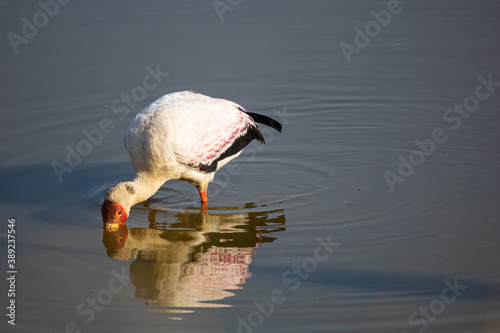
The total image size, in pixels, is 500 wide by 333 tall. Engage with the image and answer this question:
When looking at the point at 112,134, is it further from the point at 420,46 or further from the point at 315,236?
the point at 420,46

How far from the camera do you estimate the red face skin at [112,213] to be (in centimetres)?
742

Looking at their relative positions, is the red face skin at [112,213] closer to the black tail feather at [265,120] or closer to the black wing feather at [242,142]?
the black wing feather at [242,142]

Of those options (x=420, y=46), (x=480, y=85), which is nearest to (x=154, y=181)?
(x=480, y=85)

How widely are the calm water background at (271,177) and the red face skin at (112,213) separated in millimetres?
227

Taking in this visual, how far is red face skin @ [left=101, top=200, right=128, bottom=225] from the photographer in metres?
7.42

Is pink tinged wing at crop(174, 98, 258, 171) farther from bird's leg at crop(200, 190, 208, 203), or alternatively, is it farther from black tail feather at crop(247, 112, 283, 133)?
bird's leg at crop(200, 190, 208, 203)

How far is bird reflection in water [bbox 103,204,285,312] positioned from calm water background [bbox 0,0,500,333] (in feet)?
0.07

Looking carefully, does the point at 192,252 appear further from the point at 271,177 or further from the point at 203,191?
the point at 271,177

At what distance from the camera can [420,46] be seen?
1196 centimetres

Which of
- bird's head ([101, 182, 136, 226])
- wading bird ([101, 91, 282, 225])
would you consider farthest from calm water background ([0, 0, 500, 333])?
wading bird ([101, 91, 282, 225])

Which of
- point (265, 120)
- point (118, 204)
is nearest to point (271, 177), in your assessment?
point (265, 120)

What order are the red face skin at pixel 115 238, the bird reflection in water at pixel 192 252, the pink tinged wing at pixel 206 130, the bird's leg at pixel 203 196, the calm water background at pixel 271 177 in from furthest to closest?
1. the bird's leg at pixel 203 196
2. the pink tinged wing at pixel 206 130
3. the red face skin at pixel 115 238
4. the bird reflection in water at pixel 192 252
5. the calm water background at pixel 271 177

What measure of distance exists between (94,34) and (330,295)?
877 centimetres

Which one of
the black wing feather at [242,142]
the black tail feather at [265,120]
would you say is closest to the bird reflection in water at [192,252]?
the black wing feather at [242,142]
